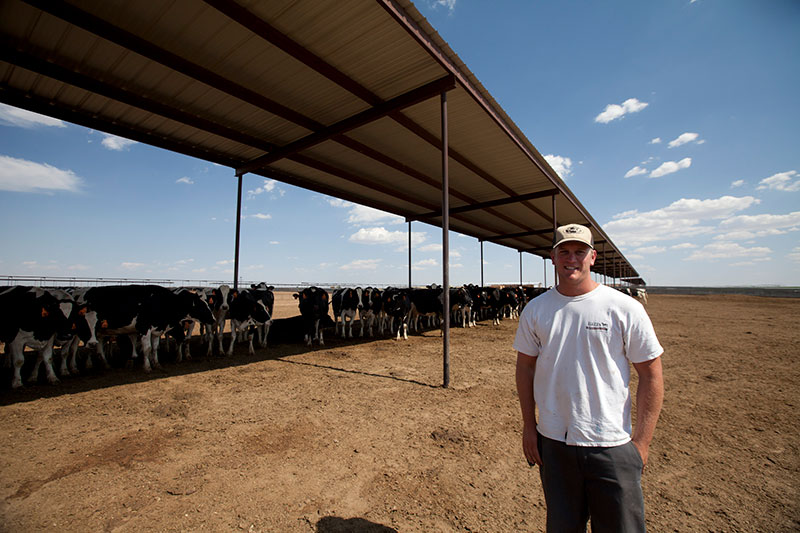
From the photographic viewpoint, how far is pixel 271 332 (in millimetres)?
11688

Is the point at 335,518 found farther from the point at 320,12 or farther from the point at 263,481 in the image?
the point at 320,12

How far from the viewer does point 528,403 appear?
6.66 ft

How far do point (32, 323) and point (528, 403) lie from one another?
28.5 feet

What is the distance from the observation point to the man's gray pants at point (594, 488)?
1.64 metres

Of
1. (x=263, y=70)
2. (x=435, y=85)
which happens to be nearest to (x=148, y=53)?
(x=263, y=70)

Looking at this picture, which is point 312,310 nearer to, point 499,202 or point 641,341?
point 499,202

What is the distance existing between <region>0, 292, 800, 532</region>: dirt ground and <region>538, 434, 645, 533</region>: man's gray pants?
126 centimetres

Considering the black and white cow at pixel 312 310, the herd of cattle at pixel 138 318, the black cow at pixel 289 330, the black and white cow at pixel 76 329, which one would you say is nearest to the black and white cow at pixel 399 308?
the herd of cattle at pixel 138 318

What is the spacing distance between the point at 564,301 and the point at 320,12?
5928 mm

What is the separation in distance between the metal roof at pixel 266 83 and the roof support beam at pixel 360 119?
0.10 ft

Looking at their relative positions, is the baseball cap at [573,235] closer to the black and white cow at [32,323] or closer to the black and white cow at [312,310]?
the black and white cow at [32,323]

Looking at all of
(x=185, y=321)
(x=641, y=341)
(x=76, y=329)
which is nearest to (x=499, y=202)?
(x=185, y=321)

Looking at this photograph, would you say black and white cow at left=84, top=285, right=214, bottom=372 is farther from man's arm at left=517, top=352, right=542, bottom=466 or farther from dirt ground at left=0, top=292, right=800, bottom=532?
man's arm at left=517, top=352, right=542, bottom=466

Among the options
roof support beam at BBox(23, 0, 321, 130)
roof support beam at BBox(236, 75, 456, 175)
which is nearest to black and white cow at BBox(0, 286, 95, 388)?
roof support beam at BBox(23, 0, 321, 130)
